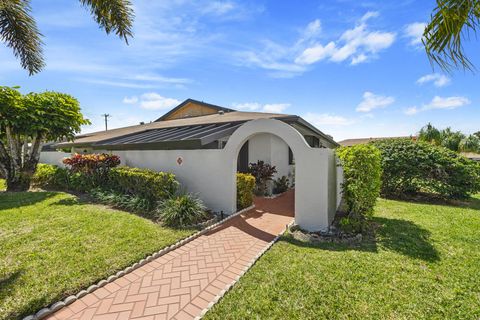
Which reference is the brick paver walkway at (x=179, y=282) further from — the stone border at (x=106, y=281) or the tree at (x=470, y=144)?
the tree at (x=470, y=144)

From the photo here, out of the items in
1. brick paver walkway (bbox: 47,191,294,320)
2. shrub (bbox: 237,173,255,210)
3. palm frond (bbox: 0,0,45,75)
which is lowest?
brick paver walkway (bbox: 47,191,294,320)

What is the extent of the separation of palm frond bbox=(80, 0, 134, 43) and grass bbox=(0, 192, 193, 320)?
725 centimetres

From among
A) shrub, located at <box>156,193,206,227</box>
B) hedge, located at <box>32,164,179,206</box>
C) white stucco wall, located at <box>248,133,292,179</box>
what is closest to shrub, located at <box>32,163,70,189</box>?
hedge, located at <box>32,164,179,206</box>

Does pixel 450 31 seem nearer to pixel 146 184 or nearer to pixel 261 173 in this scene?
pixel 261 173

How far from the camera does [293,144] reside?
7.68 m

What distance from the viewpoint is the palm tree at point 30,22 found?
8.18m

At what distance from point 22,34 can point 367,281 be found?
14.5 m

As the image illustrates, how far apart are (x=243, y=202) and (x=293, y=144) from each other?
144 inches

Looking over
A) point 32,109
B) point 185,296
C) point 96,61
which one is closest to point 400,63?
point 185,296

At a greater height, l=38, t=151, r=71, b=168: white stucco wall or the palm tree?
the palm tree

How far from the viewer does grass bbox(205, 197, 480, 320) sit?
373 cm

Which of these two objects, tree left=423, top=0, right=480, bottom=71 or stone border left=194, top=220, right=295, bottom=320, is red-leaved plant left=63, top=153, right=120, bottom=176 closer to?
stone border left=194, top=220, right=295, bottom=320

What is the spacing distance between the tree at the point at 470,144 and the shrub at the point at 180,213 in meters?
39.8

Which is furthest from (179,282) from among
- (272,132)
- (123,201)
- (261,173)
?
(261,173)
